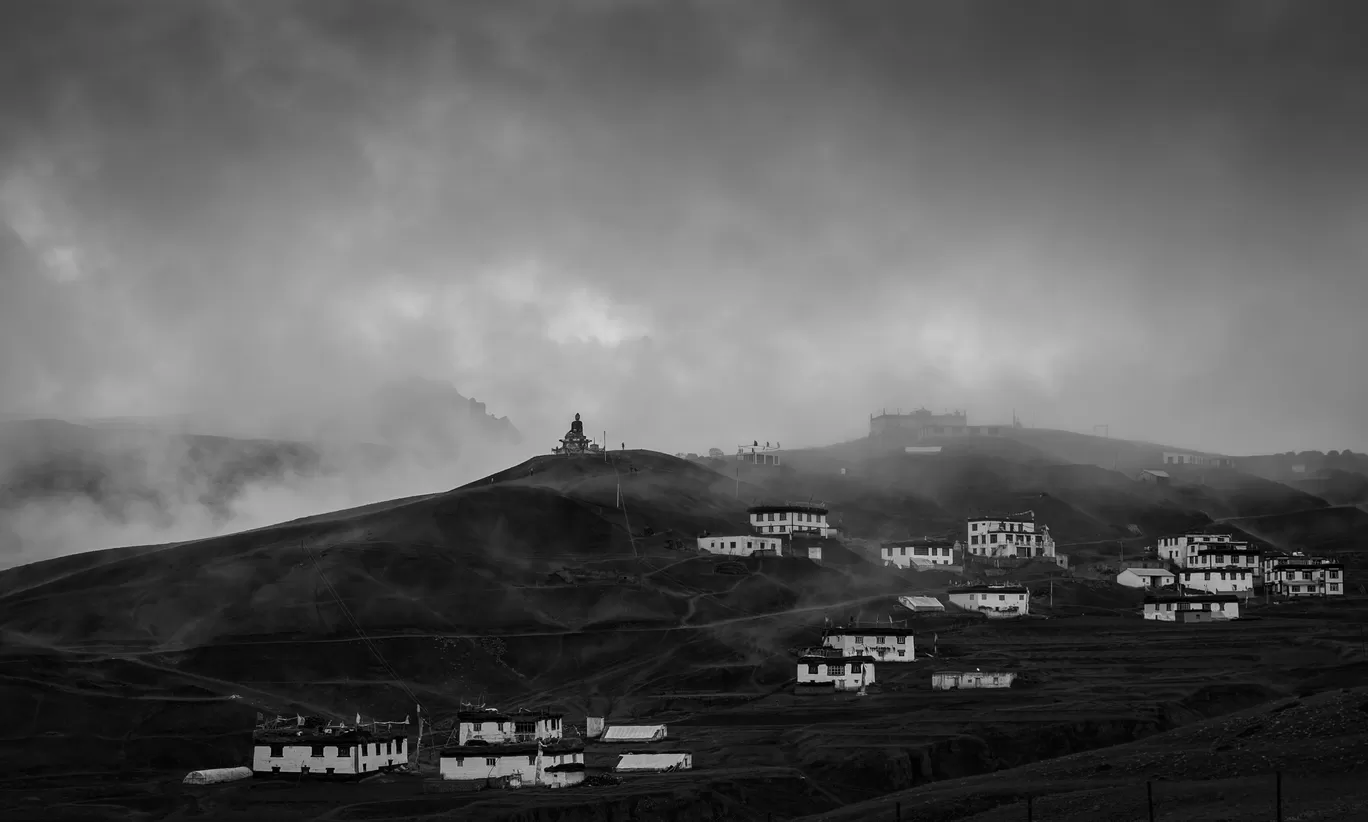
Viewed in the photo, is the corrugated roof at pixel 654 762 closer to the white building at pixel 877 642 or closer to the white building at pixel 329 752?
the white building at pixel 329 752

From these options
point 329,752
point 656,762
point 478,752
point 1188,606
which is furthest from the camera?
point 1188,606

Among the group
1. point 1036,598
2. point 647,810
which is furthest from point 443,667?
point 1036,598

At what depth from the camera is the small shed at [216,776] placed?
351ft

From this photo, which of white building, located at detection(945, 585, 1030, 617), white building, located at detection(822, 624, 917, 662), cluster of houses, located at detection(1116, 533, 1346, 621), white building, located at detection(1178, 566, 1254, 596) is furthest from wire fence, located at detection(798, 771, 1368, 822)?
white building, located at detection(1178, 566, 1254, 596)

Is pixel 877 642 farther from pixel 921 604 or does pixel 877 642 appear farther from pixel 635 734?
pixel 635 734

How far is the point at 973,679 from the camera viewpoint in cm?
12644

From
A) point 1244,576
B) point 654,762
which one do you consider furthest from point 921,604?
point 654,762

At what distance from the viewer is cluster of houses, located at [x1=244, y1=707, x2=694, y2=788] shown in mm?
102438

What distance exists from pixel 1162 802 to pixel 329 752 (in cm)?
6361

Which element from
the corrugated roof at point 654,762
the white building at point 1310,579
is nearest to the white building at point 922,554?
the white building at point 1310,579

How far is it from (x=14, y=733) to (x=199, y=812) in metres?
34.0

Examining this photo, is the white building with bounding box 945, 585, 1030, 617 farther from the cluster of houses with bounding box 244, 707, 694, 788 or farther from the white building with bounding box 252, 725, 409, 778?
the white building with bounding box 252, 725, 409, 778

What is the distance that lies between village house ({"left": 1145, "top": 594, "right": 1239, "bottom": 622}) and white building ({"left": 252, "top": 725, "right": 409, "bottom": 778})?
3488 inches

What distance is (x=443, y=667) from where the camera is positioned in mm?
144000
